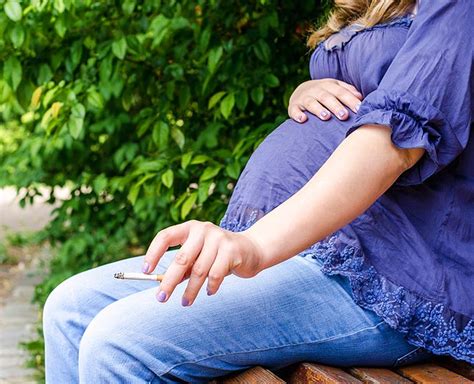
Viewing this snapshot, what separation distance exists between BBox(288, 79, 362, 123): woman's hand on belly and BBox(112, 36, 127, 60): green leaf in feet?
4.09

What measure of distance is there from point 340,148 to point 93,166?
3088 millimetres

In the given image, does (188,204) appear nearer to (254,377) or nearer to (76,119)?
(76,119)

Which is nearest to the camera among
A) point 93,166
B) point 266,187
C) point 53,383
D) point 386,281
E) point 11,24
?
point 386,281

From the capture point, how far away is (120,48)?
3.42 metres

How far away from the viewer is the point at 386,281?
1.94m

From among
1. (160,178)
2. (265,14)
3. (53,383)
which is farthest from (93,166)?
(53,383)

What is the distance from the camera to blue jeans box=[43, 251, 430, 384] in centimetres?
188

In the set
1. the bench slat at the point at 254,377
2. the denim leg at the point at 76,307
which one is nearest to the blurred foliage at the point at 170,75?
the denim leg at the point at 76,307

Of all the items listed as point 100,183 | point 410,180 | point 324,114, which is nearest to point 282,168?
point 324,114

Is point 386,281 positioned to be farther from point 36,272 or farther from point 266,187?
point 36,272

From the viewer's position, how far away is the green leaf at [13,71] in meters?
3.52

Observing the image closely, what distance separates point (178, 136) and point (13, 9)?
Answer: 2.65 ft

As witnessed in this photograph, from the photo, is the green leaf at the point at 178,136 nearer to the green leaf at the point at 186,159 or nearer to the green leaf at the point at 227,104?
the green leaf at the point at 186,159

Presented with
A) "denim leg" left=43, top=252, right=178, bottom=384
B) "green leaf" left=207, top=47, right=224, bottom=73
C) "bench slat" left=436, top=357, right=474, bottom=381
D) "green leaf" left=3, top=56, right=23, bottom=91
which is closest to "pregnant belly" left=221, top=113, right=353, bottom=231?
"denim leg" left=43, top=252, right=178, bottom=384
